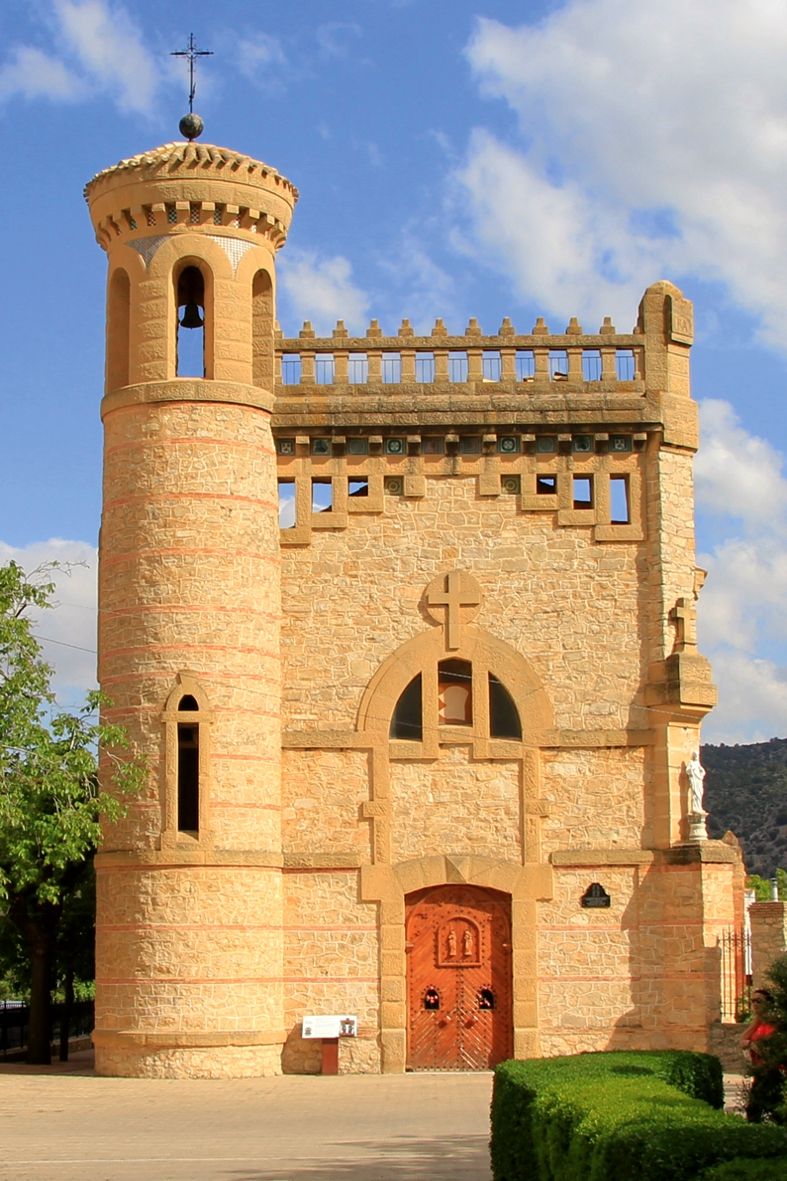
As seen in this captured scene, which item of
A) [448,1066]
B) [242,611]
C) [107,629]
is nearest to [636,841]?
[448,1066]

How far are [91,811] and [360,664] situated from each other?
15.8ft

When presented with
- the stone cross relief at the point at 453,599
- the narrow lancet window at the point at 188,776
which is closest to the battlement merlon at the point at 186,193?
the stone cross relief at the point at 453,599

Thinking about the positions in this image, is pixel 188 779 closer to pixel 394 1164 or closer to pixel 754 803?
pixel 394 1164

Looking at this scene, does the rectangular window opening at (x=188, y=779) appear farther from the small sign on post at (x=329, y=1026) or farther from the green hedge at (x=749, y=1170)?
the green hedge at (x=749, y=1170)

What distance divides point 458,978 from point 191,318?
10.9m

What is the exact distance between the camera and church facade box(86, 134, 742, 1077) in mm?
24828

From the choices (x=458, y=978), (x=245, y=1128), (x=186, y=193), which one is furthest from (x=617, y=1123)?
(x=186, y=193)

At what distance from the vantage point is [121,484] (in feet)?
84.7

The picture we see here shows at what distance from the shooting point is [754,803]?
90125 millimetres

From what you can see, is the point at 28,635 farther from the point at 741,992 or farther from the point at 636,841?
the point at 741,992

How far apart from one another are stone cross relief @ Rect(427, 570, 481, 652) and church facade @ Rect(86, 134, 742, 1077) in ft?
0.15

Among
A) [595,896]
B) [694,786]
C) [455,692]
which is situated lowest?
[595,896]

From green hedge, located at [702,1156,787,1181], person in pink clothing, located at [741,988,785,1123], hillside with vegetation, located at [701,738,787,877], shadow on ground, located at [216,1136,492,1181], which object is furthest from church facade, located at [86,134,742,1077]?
hillside with vegetation, located at [701,738,787,877]

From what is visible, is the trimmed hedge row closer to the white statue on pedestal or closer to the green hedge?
the green hedge
